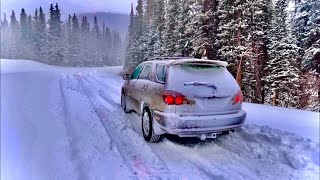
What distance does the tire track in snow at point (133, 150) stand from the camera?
3.39m

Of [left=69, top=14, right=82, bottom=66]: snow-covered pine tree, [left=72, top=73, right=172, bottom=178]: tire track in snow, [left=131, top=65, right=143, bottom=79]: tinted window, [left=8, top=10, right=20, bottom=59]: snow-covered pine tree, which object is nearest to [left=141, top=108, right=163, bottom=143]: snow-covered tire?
[left=72, top=73, right=172, bottom=178]: tire track in snow

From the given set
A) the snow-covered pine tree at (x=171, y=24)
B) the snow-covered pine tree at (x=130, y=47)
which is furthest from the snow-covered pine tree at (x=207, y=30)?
the snow-covered pine tree at (x=130, y=47)

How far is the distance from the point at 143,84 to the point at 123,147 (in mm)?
1263

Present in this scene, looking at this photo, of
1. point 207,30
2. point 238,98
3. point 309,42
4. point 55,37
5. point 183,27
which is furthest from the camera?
point 183,27

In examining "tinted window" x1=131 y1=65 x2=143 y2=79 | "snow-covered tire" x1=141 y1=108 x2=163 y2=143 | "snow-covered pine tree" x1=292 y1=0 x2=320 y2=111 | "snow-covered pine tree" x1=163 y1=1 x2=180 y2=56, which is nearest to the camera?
"snow-covered pine tree" x1=292 y1=0 x2=320 y2=111

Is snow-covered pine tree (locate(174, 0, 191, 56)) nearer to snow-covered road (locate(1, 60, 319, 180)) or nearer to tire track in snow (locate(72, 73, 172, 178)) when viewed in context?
snow-covered road (locate(1, 60, 319, 180))

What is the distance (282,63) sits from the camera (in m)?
3.11

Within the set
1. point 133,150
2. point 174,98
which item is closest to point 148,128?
point 133,150

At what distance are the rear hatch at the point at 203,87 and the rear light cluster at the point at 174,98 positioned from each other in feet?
0.14

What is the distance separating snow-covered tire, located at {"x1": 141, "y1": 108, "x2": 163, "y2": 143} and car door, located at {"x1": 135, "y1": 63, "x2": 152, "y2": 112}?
0.88 ft

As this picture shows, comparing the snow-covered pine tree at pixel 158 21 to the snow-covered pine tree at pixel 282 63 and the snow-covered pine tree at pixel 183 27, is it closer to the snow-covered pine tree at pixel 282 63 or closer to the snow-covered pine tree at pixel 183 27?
the snow-covered pine tree at pixel 183 27

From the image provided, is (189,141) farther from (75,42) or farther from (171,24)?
(75,42)

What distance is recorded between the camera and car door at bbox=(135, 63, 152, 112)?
4.79 metres

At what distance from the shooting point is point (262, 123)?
432 cm
